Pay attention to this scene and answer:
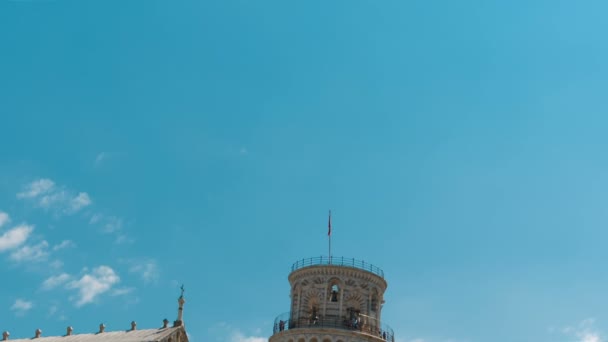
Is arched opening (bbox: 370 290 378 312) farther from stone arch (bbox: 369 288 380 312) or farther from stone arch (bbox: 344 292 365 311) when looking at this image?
stone arch (bbox: 344 292 365 311)

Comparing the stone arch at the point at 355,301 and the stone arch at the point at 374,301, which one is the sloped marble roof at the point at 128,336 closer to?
the stone arch at the point at 355,301

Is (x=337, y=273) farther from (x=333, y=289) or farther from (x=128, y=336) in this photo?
(x=128, y=336)

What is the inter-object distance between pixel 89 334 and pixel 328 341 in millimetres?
27807

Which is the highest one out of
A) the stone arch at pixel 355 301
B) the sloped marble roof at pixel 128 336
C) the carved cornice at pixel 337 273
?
the carved cornice at pixel 337 273

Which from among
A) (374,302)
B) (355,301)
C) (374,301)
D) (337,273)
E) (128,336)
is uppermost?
(337,273)

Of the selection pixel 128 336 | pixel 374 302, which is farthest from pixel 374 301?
pixel 128 336

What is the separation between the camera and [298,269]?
101 m

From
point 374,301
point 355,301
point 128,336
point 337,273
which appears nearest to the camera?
point 128,336

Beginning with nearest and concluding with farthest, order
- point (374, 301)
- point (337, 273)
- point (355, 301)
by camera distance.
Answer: point (355, 301), point (337, 273), point (374, 301)

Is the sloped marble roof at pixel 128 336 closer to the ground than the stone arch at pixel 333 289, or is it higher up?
closer to the ground

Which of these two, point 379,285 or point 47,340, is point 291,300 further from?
point 47,340

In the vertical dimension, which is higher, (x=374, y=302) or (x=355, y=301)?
(x=374, y=302)

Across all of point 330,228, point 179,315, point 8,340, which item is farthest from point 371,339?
point 8,340

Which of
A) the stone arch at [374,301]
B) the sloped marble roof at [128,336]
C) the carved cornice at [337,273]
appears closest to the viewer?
the sloped marble roof at [128,336]
